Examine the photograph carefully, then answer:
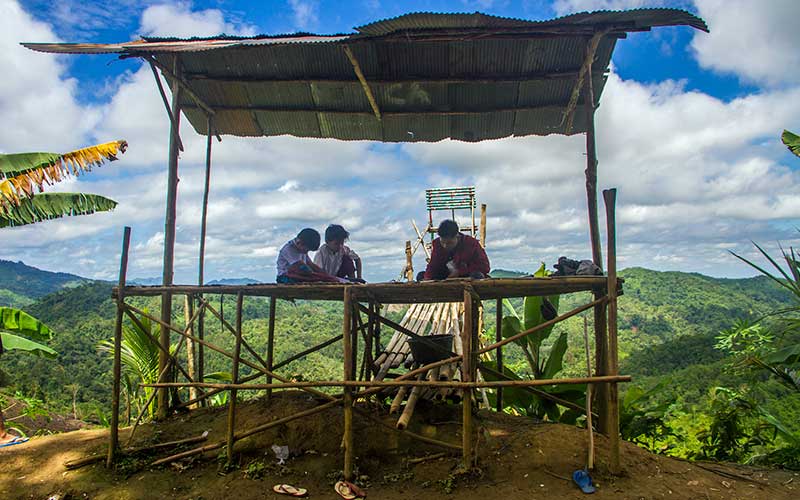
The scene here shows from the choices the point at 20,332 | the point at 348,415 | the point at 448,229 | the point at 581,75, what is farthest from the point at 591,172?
the point at 20,332

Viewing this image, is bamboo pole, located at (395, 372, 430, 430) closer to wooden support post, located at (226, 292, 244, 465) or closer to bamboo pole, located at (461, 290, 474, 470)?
bamboo pole, located at (461, 290, 474, 470)

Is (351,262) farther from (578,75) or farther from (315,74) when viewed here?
(578,75)

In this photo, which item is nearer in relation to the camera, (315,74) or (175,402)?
(315,74)

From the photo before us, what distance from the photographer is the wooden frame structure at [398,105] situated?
4.80m

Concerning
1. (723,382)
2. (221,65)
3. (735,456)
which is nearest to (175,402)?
(221,65)

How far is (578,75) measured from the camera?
5.64 meters

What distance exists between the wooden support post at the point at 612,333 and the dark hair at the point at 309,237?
3.38m

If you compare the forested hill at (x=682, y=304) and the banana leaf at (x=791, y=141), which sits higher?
the banana leaf at (x=791, y=141)

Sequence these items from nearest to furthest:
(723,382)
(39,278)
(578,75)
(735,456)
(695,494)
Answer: (695,494), (578,75), (735,456), (723,382), (39,278)

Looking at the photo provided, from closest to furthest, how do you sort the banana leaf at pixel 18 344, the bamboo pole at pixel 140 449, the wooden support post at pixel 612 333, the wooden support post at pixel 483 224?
the wooden support post at pixel 612 333, the bamboo pole at pixel 140 449, the banana leaf at pixel 18 344, the wooden support post at pixel 483 224

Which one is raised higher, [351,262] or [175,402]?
[351,262]

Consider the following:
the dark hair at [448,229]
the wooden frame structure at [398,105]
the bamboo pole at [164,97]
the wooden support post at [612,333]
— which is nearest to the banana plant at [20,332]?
the wooden frame structure at [398,105]

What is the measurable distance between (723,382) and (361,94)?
1391 centimetres

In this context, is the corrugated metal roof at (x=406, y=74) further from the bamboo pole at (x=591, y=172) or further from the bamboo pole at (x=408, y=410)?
the bamboo pole at (x=408, y=410)
